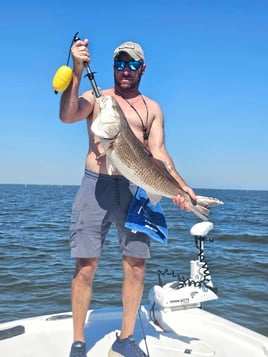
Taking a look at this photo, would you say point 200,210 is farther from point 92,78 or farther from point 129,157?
point 92,78

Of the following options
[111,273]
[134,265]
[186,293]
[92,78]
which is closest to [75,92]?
[92,78]

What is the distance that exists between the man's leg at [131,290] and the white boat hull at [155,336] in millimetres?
317

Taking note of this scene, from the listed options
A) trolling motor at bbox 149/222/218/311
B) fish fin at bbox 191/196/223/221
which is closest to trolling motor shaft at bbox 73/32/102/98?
fish fin at bbox 191/196/223/221

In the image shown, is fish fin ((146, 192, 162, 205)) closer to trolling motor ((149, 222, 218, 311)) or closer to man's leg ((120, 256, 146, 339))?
man's leg ((120, 256, 146, 339))

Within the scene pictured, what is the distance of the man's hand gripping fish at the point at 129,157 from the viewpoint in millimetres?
3475

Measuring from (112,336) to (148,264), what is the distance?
7676 mm

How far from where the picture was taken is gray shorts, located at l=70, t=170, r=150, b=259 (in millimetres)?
3902

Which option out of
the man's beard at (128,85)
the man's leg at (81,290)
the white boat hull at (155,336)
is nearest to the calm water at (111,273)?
the white boat hull at (155,336)

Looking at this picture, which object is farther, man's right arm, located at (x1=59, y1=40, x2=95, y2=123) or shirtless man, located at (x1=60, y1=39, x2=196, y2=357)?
shirtless man, located at (x1=60, y1=39, x2=196, y2=357)

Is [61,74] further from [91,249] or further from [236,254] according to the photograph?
[236,254]

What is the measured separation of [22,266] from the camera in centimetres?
1177

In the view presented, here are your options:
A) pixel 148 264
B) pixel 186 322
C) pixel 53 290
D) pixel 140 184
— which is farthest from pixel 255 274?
pixel 140 184

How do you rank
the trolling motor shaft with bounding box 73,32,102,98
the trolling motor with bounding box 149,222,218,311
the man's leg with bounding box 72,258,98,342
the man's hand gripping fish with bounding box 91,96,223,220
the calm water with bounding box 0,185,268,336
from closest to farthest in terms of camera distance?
1. the man's hand gripping fish with bounding box 91,96,223,220
2. the trolling motor shaft with bounding box 73,32,102,98
3. the man's leg with bounding box 72,258,98,342
4. the trolling motor with bounding box 149,222,218,311
5. the calm water with bounding box 0,185,268,336

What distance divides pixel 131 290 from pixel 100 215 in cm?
79
